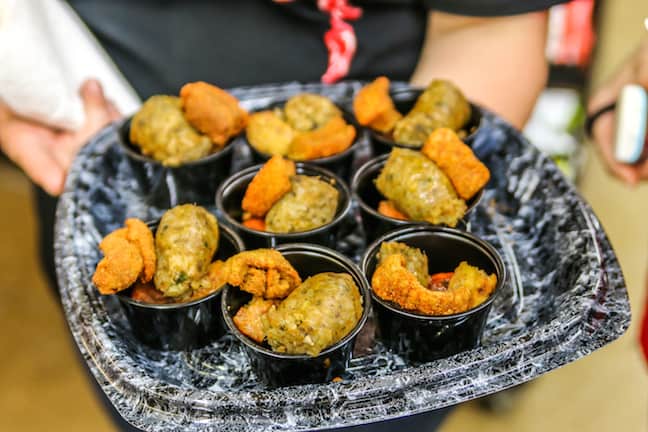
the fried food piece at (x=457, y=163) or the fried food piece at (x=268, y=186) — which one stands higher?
the fried food piece at (x=457, y=163)

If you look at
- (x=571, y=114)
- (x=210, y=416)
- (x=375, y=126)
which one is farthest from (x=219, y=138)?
(x=571, y=114)

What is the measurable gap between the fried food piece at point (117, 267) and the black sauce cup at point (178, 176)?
0.45 m

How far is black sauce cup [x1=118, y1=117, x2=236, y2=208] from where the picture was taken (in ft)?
6.16

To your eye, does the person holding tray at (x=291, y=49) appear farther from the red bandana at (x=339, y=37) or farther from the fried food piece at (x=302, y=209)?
the fried food piece at (x=302, y=209)

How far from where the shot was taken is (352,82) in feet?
7.43

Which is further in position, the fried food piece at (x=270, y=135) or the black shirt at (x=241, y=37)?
the black shirt at (x=241, y=37)

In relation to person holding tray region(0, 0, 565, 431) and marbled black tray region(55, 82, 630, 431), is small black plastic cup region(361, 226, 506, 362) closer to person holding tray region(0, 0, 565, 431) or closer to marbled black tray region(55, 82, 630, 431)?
marbled black tray region(55, 82, 630, 431)

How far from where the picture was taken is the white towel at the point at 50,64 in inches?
77.2

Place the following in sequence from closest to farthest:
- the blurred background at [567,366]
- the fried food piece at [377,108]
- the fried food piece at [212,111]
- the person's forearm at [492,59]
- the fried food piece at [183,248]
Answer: the fried food piece at [183,248] → the fried food piece at [212,111] → the fried food piece at [377,108] → the person's forearm at [492,59] → the blurred background at [567,366]

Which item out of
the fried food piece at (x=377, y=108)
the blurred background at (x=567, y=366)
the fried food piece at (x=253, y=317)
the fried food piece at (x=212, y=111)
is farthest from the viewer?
the blurred background at (x=567, y=366)

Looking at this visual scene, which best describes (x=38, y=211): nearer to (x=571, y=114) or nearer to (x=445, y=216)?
(x=445, y=216)

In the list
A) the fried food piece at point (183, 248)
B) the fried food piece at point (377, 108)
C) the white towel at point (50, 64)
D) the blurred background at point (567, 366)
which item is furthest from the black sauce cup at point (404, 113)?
the blurred background at point (567, 366)

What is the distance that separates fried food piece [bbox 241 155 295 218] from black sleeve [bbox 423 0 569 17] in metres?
0.75

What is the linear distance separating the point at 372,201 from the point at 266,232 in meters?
0.36
